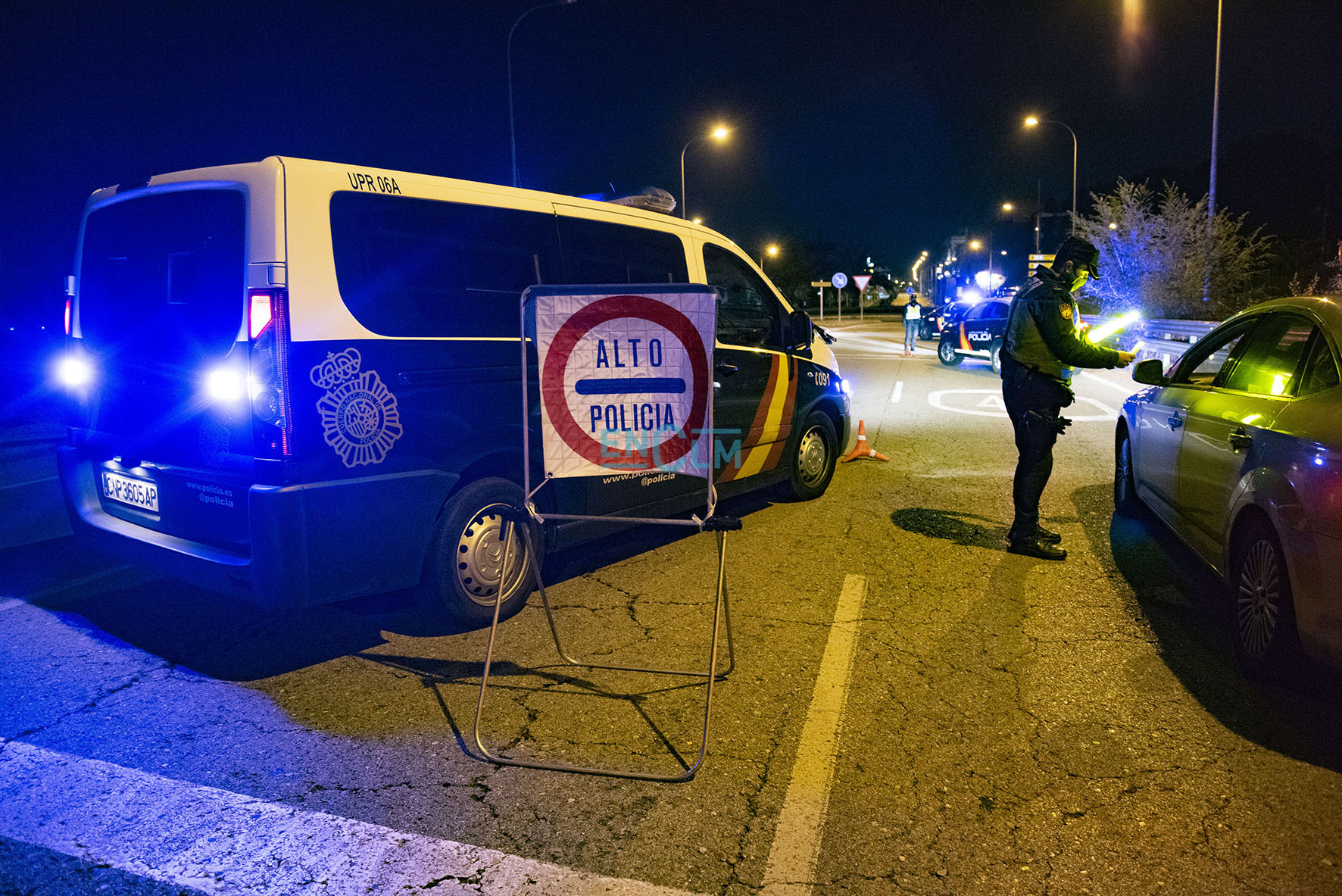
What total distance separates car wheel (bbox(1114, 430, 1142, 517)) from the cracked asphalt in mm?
593

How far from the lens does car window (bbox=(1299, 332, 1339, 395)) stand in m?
3.89

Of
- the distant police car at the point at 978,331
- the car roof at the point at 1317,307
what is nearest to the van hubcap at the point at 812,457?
the car roof at the point at 1317,307

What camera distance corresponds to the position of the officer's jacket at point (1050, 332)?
5711mm

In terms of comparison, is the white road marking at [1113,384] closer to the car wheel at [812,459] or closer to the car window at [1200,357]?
the car wheel at [812,459]

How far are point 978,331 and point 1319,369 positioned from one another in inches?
689

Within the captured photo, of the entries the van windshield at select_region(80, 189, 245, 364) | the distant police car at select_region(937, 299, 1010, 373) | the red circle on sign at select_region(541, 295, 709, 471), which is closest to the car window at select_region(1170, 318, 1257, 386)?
the red circle on sign at select_region(541, 295, 709, 471)

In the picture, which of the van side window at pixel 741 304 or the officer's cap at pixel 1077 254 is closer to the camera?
the officer's cap at pixel 1077 254

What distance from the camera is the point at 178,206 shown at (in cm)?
426

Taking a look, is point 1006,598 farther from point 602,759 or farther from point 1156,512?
point 602,759

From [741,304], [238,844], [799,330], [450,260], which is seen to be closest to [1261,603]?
[741,304]

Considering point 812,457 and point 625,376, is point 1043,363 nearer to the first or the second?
point 812,457

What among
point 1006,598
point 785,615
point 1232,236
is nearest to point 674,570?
point 785,615

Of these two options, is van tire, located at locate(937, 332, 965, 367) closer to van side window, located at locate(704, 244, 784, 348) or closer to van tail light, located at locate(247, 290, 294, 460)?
van side window, located at locate(704, 244, 784, 348)

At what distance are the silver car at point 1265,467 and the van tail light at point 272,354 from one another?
3.93 m
